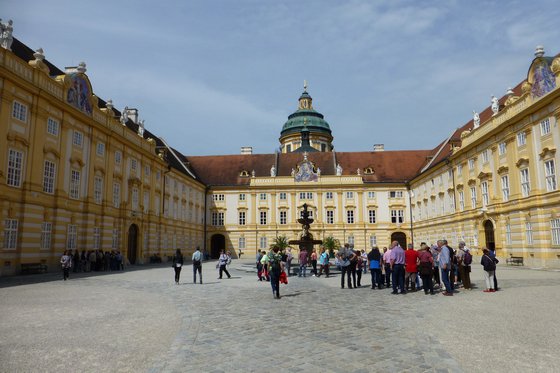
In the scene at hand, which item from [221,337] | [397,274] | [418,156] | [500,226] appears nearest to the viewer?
[221,337]

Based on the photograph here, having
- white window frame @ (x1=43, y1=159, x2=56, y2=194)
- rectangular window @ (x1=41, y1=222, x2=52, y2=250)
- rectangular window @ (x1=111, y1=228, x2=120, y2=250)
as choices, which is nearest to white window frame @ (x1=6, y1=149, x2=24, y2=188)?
white window frame @ (x1=43, y1=159, x2=56, y2=194)

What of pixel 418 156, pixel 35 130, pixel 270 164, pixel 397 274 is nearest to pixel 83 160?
pixel 35 130

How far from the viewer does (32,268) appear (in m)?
21.8

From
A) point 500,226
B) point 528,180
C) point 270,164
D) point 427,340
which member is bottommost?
point 427,340

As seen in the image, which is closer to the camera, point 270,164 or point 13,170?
point 13,170

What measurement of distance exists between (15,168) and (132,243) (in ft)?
46.2

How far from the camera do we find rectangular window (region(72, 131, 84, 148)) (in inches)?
1057

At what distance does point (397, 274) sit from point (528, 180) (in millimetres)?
17907

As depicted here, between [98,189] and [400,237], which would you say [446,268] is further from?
[400,237]

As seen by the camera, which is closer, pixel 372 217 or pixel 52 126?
pixel 52 126

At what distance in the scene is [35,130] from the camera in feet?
75.8

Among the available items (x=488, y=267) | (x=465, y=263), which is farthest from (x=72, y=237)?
(x=488, y=267)

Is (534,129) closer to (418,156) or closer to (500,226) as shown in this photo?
(500,226)

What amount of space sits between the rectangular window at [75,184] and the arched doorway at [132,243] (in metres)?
7.58
